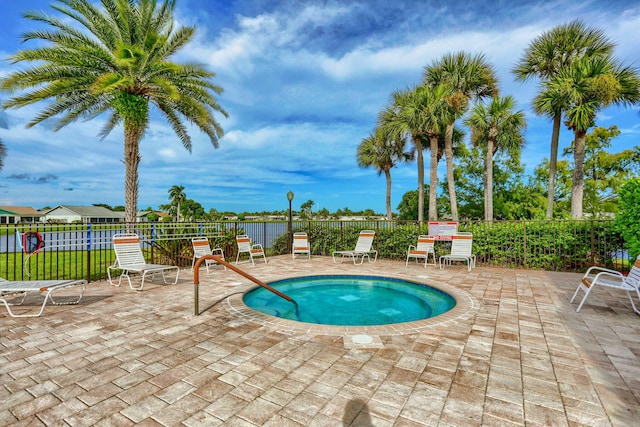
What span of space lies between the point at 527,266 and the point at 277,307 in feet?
22.6

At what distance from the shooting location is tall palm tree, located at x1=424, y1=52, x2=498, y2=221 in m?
14.2

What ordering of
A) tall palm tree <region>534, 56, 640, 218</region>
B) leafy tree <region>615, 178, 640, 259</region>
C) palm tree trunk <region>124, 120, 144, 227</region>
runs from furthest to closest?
tall palm tree <region>534, 56, 640, 218</region> → palm tree trunk <region>124, 120, 144, 227</region> → leafy tree <region>615, 178, 640, 259</region>

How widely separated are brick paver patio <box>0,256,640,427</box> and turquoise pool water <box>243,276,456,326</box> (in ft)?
3.25

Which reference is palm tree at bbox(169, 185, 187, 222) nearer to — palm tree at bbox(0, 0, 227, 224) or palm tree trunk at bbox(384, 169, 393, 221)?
palm tree trunk at bbox(384, 169, 393, 221)

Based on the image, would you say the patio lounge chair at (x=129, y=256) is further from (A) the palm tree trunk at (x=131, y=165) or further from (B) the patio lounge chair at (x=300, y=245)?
(B) the patio lounge chair at (x=300, y=245)

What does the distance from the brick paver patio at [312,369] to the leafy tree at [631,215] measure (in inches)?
93.5

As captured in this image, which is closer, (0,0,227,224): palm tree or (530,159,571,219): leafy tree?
(0,0,227,224): palm tree

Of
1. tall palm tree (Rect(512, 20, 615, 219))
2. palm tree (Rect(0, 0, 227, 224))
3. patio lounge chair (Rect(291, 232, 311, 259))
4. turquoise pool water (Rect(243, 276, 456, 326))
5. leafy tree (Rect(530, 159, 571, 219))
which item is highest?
tall palm tree (Rect(512, 20, 615, 219))

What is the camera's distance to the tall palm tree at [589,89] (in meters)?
11.5

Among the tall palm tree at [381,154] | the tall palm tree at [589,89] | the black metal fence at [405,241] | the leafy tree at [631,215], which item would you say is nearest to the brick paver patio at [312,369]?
the leafy tree at [631,215]

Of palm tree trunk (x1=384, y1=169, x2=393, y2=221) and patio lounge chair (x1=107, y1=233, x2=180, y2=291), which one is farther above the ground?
palm tree trunk (x1=384, y1=169, x2=393, y2=221)

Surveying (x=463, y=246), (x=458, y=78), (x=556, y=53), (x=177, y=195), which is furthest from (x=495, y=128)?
(x=177, y=195)

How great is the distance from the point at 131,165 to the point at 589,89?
17094 mm

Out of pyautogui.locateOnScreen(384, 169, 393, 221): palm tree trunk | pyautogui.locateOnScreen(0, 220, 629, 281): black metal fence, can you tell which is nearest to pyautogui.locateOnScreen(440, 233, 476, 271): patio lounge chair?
pyautogui.locateOnScreen(0, 220, 629, 281): black metal fence
